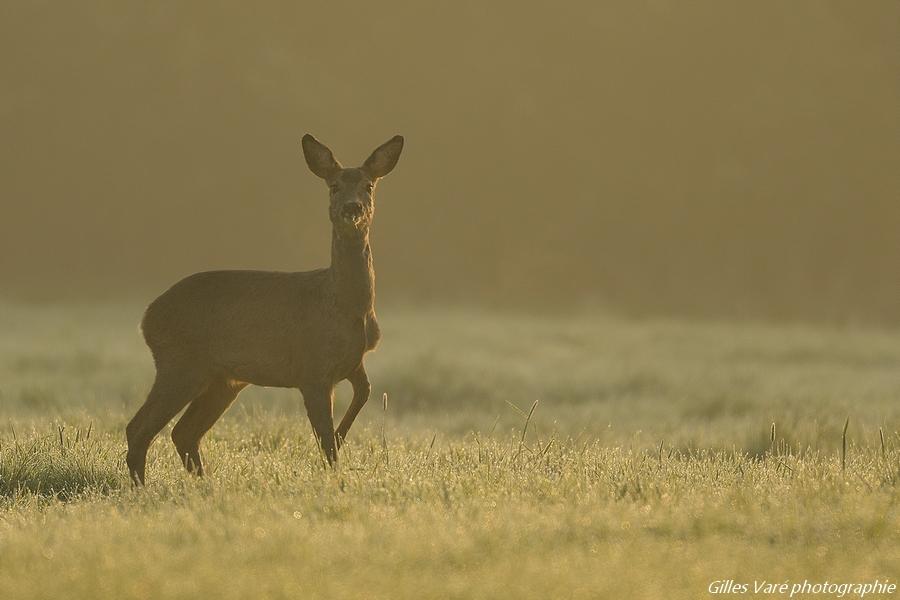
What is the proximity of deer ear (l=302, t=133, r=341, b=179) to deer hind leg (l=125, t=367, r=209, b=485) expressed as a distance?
165 cm

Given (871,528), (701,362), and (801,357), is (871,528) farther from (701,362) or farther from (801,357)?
(801,357)

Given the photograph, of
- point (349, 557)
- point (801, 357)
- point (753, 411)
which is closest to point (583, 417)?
point (753, 411)

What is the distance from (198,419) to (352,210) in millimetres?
2174

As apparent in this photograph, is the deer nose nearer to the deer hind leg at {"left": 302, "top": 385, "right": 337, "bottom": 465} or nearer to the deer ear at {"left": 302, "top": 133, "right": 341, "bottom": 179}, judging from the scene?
the deer ear at {"left": 302, "top": 133, "right": 341, "bottom": 179}

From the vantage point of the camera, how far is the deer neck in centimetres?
985

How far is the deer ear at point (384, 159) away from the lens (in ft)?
33.0

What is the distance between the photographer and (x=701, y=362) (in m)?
25.9

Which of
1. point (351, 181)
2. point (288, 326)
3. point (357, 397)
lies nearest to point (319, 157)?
point (351, 181)

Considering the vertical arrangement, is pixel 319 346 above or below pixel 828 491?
above

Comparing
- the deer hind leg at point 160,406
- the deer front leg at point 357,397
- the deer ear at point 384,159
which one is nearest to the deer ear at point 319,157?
the deer ear at point 384,159

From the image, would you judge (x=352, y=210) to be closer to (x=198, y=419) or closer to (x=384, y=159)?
(x=384, y=159)

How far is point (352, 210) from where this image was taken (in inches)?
378

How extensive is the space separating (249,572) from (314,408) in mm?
2818

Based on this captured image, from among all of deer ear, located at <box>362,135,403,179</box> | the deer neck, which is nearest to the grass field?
the deer neck
